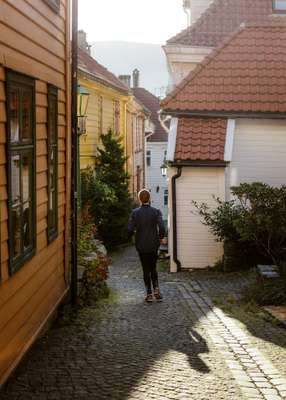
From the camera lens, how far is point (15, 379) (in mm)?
5984

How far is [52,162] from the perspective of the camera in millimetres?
8328

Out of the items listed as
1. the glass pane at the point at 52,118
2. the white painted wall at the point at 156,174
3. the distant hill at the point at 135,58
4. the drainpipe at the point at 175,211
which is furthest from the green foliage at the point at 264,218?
the distant hill at the point at 135,58

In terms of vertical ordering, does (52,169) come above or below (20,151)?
below

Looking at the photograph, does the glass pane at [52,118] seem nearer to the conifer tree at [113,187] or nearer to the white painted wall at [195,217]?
the white painted wall at [195,217]

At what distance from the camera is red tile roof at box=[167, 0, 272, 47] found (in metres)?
21.1

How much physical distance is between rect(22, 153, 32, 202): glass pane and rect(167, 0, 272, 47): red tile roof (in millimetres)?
15063

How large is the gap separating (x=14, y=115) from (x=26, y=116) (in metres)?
0.53

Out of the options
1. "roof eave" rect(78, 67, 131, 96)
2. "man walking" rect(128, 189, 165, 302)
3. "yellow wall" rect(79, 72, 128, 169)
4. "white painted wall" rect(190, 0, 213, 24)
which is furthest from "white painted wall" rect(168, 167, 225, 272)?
"white painted wall" rect(190, 0, 213, 24)

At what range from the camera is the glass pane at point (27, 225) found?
21.5 feet

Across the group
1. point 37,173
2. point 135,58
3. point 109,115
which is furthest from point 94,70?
point 135,58

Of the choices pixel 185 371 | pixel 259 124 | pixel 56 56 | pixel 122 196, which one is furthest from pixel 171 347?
pixel 122 196

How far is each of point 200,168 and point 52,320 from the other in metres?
8.08

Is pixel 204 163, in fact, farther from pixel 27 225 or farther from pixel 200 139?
pixel 27 225

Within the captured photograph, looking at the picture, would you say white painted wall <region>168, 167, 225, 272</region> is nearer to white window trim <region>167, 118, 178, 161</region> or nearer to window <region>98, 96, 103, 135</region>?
white window trim <region>167, 118, 178, 161</region>
